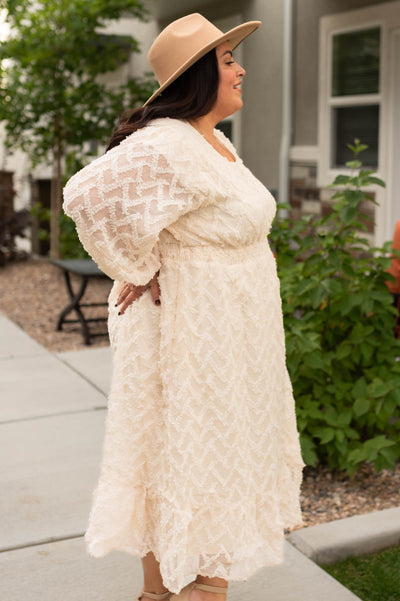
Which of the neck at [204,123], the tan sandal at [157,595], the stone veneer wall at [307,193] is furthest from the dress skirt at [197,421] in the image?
the stone veneer wall at [307,193]

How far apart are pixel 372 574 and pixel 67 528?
3.84 feet

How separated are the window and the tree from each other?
2869 millimetres

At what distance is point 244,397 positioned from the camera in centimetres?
230

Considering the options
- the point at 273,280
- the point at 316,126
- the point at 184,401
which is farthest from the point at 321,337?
the point at 316,126

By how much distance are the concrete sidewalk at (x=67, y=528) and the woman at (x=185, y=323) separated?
0.55m

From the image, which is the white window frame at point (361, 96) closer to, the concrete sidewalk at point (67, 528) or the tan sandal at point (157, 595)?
the concrete sidewalk at point (67, 528)

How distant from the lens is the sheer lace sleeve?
2.11 meters

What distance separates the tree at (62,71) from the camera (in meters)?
9.20

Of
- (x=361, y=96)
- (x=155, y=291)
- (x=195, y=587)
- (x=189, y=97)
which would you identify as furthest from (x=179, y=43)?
(x=361, y=96)

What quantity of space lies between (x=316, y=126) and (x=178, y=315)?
597 centimetres

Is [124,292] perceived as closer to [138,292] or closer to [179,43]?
[138,292]

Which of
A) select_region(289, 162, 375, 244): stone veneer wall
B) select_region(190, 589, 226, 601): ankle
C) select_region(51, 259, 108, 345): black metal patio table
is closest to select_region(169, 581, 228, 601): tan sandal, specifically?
select_region(190, 589, 226, 601): ankle

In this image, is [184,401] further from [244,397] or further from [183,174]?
[183,174]

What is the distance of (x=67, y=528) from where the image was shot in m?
3.23
